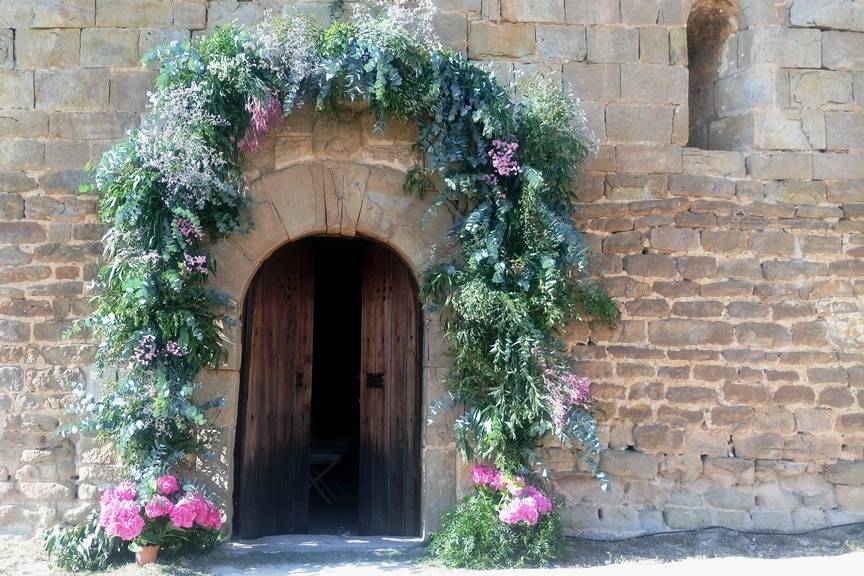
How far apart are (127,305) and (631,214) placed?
121 inches

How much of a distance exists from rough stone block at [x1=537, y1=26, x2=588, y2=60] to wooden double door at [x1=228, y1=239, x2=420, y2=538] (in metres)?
1.67

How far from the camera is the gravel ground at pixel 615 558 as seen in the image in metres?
4.42

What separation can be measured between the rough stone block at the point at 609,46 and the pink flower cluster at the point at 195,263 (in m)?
2.75

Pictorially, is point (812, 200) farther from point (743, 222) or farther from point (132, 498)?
point (132, 498)

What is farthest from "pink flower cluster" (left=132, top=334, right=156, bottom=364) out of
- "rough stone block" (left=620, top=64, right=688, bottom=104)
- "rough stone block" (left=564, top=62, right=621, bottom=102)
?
"rough stone block" (left=620, top=64, right=688, bottom=104)

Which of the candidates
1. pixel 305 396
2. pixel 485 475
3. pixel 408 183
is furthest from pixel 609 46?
pixel 305 396

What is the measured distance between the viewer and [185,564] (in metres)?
4.45

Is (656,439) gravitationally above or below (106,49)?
below

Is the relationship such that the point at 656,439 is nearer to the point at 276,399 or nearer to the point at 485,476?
the point at 485,476

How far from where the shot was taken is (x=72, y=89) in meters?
5.13

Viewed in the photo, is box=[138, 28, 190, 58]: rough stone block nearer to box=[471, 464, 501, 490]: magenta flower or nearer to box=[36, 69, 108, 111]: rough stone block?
box=[36, 69, 108, 111]: rough stone block

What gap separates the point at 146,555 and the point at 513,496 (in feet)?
6.50

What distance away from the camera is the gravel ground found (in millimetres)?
4422

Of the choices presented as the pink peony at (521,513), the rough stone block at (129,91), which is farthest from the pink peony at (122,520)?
the rough stone block at (129,91)
